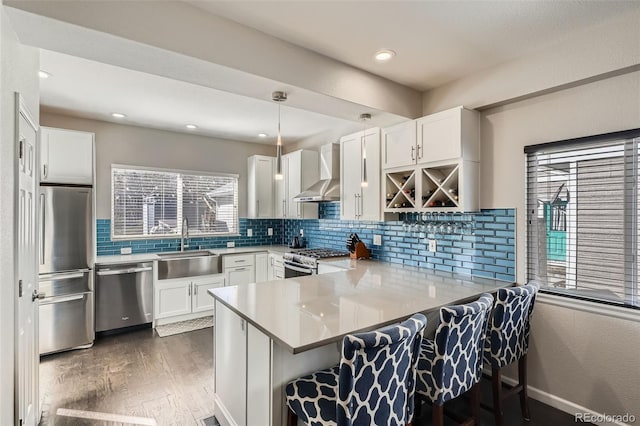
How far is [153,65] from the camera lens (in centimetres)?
194

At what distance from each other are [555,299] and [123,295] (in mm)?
4432

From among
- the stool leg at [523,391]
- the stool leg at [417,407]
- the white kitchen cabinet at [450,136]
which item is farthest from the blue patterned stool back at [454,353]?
the white kitchen cabinet at [450,136]

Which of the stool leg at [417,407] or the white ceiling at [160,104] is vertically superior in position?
the white ceiling at [160,104]

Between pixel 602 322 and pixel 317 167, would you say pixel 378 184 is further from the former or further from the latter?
pixel 602 322

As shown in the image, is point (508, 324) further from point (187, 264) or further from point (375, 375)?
point (187, 264)

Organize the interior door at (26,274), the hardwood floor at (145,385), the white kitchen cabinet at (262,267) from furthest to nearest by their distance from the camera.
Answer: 1. the white kitchen cabinet at (262,267)
2. the hardwood floor at (145,385)
3. the interior door at (26,274)

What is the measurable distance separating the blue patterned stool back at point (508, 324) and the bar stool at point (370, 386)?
31.9 inches

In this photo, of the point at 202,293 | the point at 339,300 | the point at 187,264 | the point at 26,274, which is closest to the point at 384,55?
the point at 339,300

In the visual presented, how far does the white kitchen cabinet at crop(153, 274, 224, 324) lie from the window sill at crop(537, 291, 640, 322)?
12.5 feet

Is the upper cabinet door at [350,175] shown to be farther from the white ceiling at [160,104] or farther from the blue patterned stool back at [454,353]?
the blue patterned stool back at [454,353]

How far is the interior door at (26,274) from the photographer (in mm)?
1713

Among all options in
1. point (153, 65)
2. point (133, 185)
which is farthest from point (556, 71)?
point (133, 185)

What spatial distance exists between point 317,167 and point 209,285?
7.56 feet

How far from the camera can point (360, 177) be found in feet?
11.8
